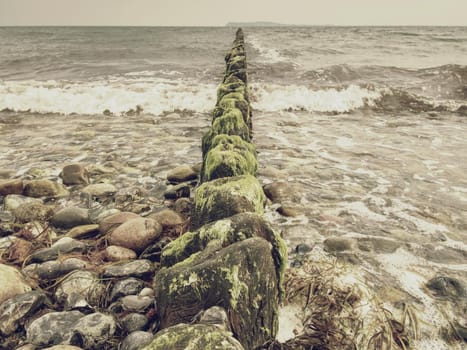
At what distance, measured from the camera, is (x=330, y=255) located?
10.1 ft

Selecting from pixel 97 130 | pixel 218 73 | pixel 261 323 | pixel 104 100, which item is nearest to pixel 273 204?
pixel 261 323

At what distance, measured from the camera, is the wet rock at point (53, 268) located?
8.34 feet

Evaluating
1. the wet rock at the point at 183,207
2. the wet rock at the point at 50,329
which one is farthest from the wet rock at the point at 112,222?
the wet rock at the point at 50,329

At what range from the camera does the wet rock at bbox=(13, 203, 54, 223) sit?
11.5 feet

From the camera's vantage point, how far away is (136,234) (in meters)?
2.93

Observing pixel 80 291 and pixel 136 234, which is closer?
pixel 80 291

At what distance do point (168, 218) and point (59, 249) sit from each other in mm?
981

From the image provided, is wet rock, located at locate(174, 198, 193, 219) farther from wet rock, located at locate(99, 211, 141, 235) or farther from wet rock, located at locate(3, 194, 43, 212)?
wet rock, located at locate(3, 194, 43, 212)

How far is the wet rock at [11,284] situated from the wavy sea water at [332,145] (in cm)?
227

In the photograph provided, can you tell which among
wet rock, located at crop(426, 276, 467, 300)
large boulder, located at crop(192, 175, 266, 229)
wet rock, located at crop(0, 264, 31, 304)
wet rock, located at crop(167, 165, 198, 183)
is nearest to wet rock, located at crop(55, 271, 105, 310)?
wet rock, located at crop(0, 264, 31, 304)

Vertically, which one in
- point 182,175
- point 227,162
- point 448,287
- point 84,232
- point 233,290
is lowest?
point 448,287

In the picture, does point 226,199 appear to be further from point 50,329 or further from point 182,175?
point 182,175

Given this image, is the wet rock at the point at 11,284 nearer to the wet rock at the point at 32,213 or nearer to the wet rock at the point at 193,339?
the wet rock at the point at 32,213

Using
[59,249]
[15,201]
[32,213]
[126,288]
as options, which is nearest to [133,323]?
[126,288]
